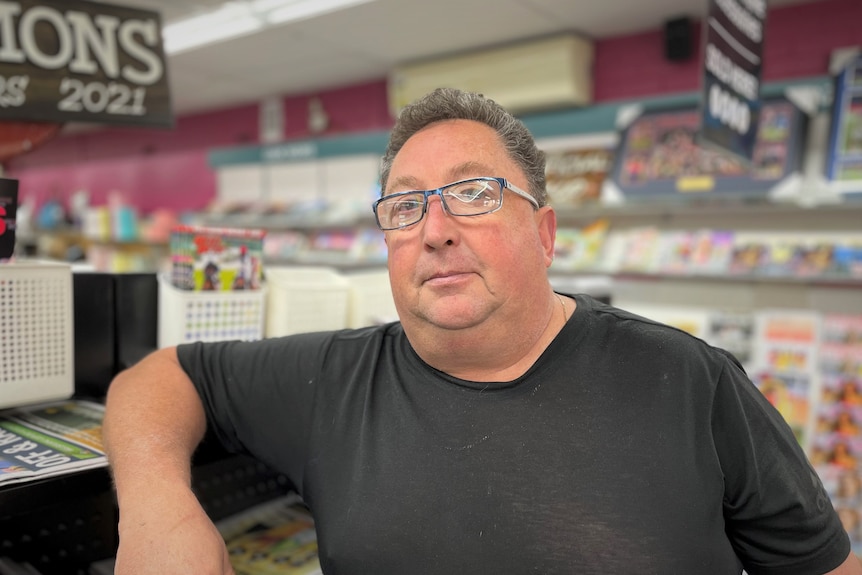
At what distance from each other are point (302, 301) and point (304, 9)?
10.5ft

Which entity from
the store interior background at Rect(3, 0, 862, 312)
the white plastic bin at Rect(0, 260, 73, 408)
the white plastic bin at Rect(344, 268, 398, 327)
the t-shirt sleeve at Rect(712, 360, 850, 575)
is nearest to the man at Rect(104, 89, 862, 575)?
the t-shirt sleeve at Rect(712, 360, 850, 575)

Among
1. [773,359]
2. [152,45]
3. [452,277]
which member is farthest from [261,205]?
[452,277]

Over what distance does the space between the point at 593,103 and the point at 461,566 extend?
14.8ft

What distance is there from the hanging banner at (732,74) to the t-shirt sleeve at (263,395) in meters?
2.02

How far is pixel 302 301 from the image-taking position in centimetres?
202

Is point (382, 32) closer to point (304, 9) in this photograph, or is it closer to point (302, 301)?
point (304, 9)

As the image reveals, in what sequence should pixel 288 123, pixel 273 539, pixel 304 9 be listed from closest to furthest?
pixel 273 539 → pixel 304 9 → pixel 288 123

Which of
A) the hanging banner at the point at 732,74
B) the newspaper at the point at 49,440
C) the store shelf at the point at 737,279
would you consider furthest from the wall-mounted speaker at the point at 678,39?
the newspaper at the point at 49,440

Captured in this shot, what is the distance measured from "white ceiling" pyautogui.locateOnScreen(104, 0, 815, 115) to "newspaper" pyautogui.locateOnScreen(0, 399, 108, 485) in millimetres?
3233

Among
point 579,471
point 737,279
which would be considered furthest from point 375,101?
point 579,471

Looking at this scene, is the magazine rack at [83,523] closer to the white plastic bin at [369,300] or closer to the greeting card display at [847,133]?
the white plastic bin at [369,300]

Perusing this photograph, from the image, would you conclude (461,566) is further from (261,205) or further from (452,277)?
(261,205)

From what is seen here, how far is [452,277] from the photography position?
4.37ft

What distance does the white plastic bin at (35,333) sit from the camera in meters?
1.53
